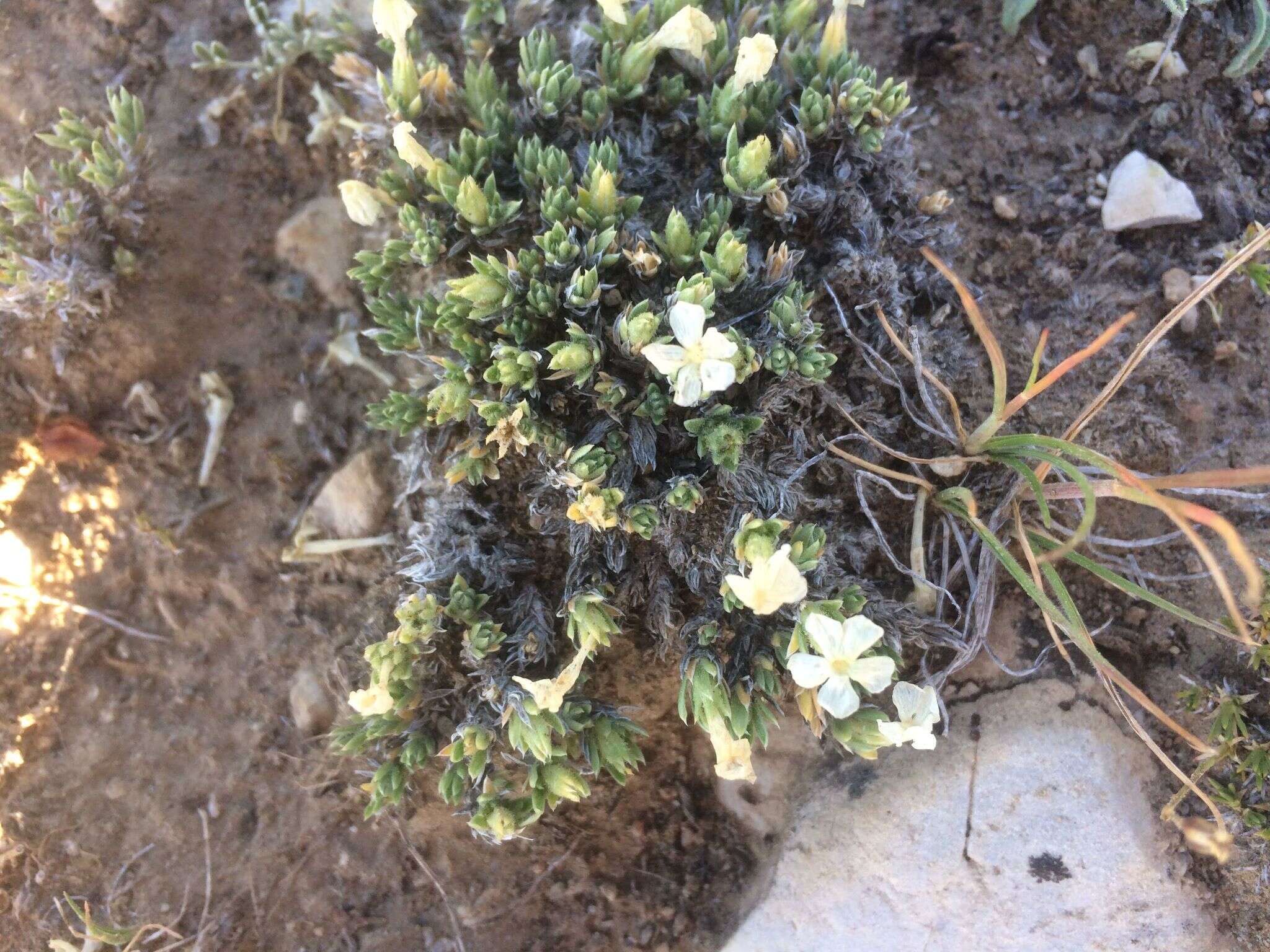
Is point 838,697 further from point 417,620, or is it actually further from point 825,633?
point 417,620

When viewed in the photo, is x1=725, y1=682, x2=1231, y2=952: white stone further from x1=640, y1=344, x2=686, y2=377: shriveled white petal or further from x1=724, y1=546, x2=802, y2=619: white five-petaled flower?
x1=640, y1=344, x2=686, y2=377: shriveled white petal

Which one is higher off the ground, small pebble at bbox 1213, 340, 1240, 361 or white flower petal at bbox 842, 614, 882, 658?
white flower petal at bbox 842, 614, 882, 658

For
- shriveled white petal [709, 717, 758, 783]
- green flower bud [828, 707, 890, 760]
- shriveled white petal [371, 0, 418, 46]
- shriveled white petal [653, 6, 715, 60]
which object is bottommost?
green flower bud [828, 707, 890, 760]

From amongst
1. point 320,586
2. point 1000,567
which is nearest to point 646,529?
point 1000,567

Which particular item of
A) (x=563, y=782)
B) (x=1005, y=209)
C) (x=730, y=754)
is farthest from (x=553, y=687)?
(x=1005, y=209)

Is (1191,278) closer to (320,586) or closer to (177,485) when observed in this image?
(320,586)

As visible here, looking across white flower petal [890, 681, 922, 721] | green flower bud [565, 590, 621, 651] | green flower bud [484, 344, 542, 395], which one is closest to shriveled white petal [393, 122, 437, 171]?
green flower bud [484, 344, 542, 395]

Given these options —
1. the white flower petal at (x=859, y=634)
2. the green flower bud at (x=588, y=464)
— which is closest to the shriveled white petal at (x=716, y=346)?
the green flower bud at (x=588, y=464)
